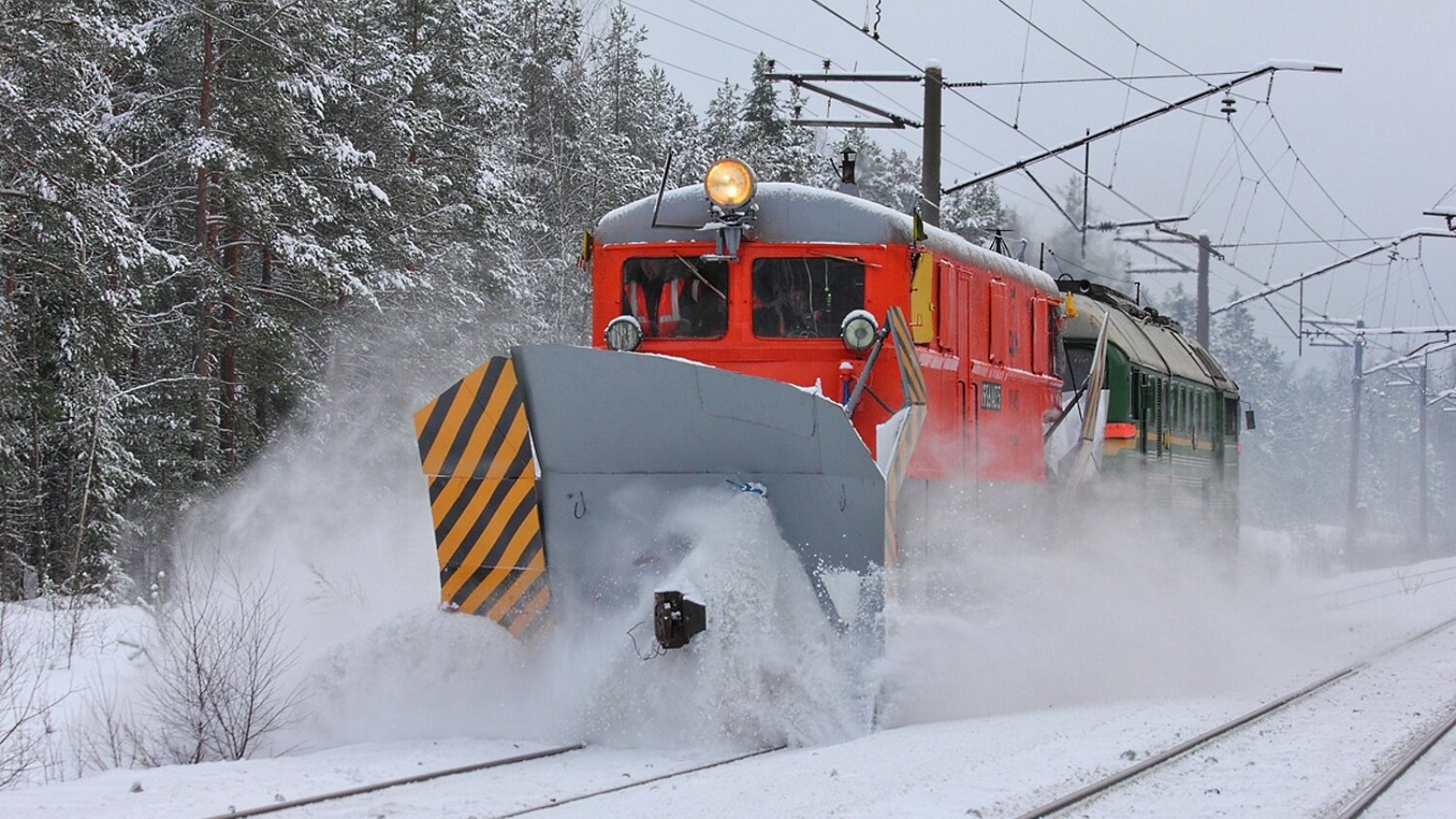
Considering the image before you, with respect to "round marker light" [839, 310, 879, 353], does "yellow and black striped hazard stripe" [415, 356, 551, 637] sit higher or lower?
lower

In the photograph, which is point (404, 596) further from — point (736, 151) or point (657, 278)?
point (736, 151)

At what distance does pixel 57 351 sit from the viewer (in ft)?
53.7

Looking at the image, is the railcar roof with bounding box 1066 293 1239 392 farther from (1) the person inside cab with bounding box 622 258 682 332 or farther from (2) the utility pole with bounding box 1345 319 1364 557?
(2) the utility pole with bounding box 1345 319 1364 557

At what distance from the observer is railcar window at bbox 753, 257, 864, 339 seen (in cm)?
863

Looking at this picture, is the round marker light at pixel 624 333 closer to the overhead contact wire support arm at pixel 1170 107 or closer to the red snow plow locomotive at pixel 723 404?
the red snow plow locomotive at pixel 723 404

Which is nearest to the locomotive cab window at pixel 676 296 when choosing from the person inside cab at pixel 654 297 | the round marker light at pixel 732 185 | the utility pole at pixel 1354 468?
the person inside cab at pixel 654 297

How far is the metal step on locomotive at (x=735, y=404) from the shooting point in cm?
710

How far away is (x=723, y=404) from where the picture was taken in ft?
23.3

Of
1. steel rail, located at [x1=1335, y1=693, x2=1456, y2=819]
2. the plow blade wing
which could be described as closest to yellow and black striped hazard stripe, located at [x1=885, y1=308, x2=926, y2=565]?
the plow blade wing

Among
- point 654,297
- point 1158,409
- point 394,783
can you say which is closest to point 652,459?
point 394,783

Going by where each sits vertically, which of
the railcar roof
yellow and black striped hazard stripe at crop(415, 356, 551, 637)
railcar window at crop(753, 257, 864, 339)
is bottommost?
yellow and black striped hazard stripe at crop(415, 356, 551, 637)

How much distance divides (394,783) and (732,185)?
4006 millimetres

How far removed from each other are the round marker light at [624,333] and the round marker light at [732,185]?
0.94 metres

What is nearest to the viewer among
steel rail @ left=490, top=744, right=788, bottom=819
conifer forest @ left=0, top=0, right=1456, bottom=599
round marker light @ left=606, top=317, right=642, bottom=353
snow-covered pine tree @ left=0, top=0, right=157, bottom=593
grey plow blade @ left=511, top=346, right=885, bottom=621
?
steel rail @ left=490, top=744, right=788, bottom=819
